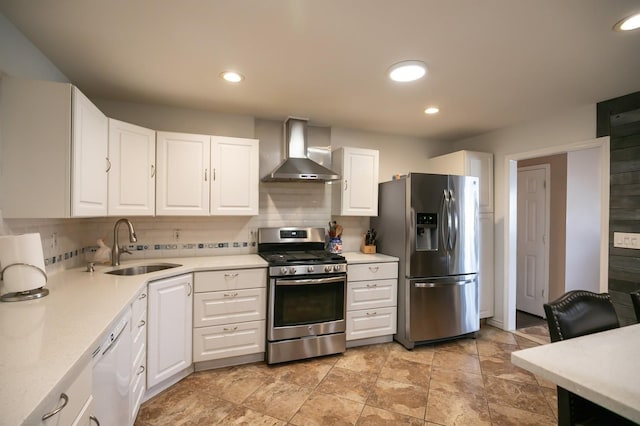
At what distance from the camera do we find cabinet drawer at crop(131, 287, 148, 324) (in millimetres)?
1786

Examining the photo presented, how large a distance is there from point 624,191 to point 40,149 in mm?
4145

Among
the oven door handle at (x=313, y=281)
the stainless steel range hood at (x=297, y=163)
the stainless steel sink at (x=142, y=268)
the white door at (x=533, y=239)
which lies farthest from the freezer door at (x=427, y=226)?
the stainless steel sink at (x=142, y=268)

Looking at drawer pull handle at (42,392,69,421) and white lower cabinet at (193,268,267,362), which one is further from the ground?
drawer pull handle at (42,392,69,421)

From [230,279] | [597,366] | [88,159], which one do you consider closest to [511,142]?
[597,366]

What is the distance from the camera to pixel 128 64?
211 cm

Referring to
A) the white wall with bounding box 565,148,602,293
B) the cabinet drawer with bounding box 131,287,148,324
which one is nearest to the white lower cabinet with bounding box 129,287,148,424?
the cabinet drawer with bounding box 131,287,148,324

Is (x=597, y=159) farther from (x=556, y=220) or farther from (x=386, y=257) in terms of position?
(x=386, y=257)

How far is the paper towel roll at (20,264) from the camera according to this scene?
1.46m

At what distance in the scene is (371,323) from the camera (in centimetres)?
312

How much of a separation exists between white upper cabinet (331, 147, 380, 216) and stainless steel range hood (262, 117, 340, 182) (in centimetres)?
26

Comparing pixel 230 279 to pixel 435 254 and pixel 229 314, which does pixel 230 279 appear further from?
pixel 435 254

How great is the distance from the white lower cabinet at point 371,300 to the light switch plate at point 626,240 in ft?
6.07

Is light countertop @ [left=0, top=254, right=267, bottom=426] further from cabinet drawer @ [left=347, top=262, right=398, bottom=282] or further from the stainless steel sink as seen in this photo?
cabinet drawer @ [left=347, top=262, right=398, bottom=282]

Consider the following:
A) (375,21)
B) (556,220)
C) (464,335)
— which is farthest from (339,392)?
(556,220)
